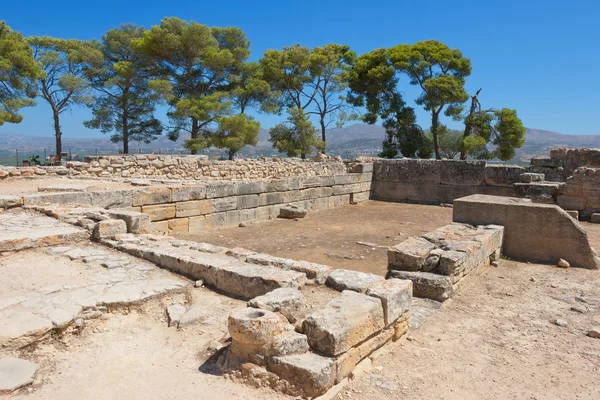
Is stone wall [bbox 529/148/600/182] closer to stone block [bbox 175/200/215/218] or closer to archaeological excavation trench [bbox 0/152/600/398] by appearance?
archaeological excavation trench [bbox 0/152/600/398]

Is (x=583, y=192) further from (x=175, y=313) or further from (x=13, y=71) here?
(x=13, y=71)

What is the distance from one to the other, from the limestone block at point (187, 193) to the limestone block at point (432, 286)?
5738mm

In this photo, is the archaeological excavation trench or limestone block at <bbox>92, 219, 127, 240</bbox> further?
limestone block at <bbox>92, 219, 127, 240</bbox>

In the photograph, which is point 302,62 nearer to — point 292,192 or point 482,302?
point 292,192

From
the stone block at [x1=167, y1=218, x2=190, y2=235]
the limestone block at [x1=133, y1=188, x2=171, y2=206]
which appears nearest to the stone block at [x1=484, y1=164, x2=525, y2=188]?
the stone block at [x1=167, y1=218, x2=190, y2=235]

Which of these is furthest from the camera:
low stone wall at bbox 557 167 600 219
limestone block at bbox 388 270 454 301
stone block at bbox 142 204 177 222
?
low stone wall at bbox 557 167 600 219

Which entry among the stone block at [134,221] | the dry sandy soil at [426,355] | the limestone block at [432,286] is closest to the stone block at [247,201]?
the stone block at [134,221]

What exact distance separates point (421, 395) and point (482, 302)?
8.62 feet

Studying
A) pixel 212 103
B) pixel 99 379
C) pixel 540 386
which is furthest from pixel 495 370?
pixel 212 103

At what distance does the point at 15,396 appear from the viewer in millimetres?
2512

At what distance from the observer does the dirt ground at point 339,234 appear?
7.82m

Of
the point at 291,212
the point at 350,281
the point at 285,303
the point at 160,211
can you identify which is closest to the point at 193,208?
the point at 160,211

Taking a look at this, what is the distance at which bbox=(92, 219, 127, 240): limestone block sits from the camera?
5.73 meters

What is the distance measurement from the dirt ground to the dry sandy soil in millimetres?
2263
